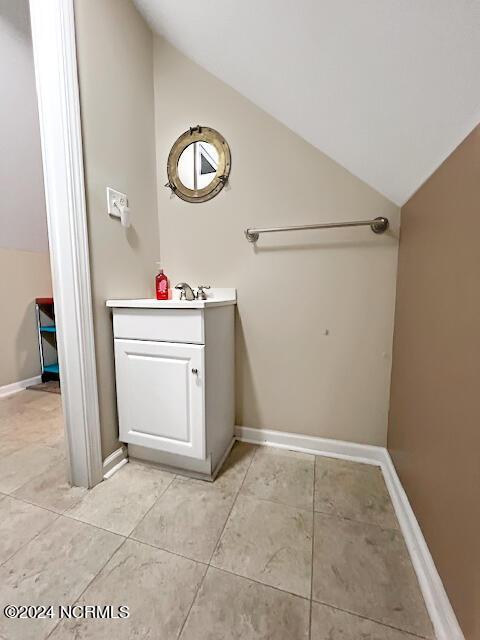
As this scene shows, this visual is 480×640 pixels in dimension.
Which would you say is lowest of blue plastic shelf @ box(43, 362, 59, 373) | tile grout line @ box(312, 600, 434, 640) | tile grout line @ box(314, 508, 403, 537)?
tile grout line @ box(314, 508, 403, 537)

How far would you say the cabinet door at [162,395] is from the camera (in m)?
1.04

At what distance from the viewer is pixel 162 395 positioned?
1091 millimetres

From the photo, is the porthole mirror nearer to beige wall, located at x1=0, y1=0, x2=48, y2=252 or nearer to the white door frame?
the white door frame

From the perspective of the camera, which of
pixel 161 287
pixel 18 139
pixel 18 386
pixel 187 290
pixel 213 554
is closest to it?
pixel 213 554

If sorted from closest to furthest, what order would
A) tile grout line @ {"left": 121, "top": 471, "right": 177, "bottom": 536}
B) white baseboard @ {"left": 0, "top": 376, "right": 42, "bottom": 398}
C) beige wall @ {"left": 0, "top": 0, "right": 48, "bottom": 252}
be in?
tile grout line @ {"left": 121, "top": 471, "right": 177, "bottom": 536} < beige wall @ {"left": 0, "top": 0, "right": 48, "bottom": 252} < white baseboard @ {"left": 0, "top": 376, "right": 42, "bottom": 398}

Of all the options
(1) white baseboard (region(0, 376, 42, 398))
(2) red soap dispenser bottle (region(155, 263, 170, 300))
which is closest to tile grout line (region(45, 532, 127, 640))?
(2) red soap dispenser bottle (region(155, 263, 170, 300))

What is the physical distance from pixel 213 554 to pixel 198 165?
5.35 ft

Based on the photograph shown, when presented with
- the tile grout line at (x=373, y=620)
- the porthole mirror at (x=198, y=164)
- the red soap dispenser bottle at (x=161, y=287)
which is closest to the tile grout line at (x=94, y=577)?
the tile grout line at (x=373, y=620)

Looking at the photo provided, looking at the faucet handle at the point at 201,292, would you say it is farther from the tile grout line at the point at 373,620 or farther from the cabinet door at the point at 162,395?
the tile grout line at the point at 373,620

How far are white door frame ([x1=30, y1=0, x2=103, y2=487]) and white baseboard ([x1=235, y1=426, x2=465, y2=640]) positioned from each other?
755mm

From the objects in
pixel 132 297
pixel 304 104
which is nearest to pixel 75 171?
pixel 132 297

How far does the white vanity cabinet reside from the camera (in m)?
1.03

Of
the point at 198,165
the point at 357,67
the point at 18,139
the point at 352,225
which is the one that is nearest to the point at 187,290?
the point at 198,165

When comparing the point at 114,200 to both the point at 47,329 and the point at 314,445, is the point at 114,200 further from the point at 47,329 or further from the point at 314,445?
the point at 47,329
